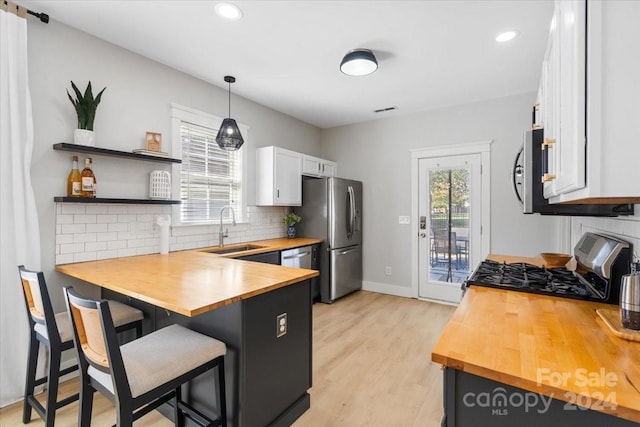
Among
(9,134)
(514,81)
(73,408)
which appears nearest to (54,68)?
(9,134)

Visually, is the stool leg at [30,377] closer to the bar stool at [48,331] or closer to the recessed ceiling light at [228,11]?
the bar stool at [48,331]

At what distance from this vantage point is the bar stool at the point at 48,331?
5.34 feet

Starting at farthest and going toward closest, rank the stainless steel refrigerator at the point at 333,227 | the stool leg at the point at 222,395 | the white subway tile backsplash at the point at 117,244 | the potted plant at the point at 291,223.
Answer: the potted plant at the point at 291,223
the stainless steel refrigerator at the point at 333,227
the white subway tile backsplash at the point at 117,244
the stool leg at the point at 222,395

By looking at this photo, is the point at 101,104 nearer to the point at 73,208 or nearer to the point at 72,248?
the point at 73,208

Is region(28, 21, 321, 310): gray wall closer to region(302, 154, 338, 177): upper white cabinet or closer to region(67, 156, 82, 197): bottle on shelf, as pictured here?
region(67, 156, 82, 197): bottle on shelf

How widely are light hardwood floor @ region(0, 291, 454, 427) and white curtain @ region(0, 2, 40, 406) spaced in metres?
0.33

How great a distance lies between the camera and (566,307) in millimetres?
1387

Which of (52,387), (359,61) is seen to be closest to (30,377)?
(52,387)

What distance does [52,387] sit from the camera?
164cm

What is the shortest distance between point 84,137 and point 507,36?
3.48 metres

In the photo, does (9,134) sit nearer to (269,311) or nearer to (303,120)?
(269,311)

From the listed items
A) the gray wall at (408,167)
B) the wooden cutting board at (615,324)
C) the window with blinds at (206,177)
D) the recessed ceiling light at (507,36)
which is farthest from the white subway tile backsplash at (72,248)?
the recessed ceiling light at (507,36)

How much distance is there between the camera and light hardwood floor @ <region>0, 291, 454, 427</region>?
1915mm

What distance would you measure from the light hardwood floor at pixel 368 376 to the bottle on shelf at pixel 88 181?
147 cm
